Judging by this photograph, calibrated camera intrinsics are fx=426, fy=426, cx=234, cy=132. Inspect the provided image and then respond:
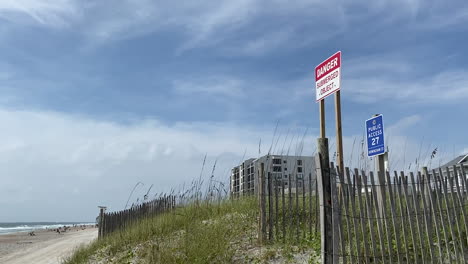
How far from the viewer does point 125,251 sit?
26.5ft

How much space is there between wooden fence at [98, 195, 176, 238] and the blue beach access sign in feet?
16.7

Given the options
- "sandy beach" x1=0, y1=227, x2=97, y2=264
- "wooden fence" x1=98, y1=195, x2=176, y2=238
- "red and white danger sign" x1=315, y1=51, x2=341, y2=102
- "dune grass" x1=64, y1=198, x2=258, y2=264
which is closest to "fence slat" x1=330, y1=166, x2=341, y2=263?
"red and white danger sign" x1=315, y1=51, x2=341, y2=102

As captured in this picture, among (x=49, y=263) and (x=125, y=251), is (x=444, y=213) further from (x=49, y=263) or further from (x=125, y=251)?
(x=49, y=263)

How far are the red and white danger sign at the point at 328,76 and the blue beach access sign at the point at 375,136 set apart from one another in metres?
0.72

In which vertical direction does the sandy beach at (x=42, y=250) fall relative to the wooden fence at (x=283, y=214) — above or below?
below

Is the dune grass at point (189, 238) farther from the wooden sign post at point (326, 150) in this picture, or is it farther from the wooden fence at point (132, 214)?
the wooden sign post at point (326, 150)

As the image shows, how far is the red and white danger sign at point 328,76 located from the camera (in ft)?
18.7

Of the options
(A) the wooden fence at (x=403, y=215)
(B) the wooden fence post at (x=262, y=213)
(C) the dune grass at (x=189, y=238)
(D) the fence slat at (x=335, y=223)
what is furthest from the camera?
(B) the wooden fence post at (x=262, y=213)

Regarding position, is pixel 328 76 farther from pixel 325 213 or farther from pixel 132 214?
pixel 132 214

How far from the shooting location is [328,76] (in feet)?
19.5

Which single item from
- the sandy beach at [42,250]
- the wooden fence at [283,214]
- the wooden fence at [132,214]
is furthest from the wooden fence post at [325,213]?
the sandy beach at [42,250]

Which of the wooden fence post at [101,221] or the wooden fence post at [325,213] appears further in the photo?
the wooden fence post at [101,221]

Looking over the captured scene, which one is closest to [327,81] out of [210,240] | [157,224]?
[210,240]

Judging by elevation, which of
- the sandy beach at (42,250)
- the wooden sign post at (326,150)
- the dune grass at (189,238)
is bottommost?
the sandy beach at (42,250)
